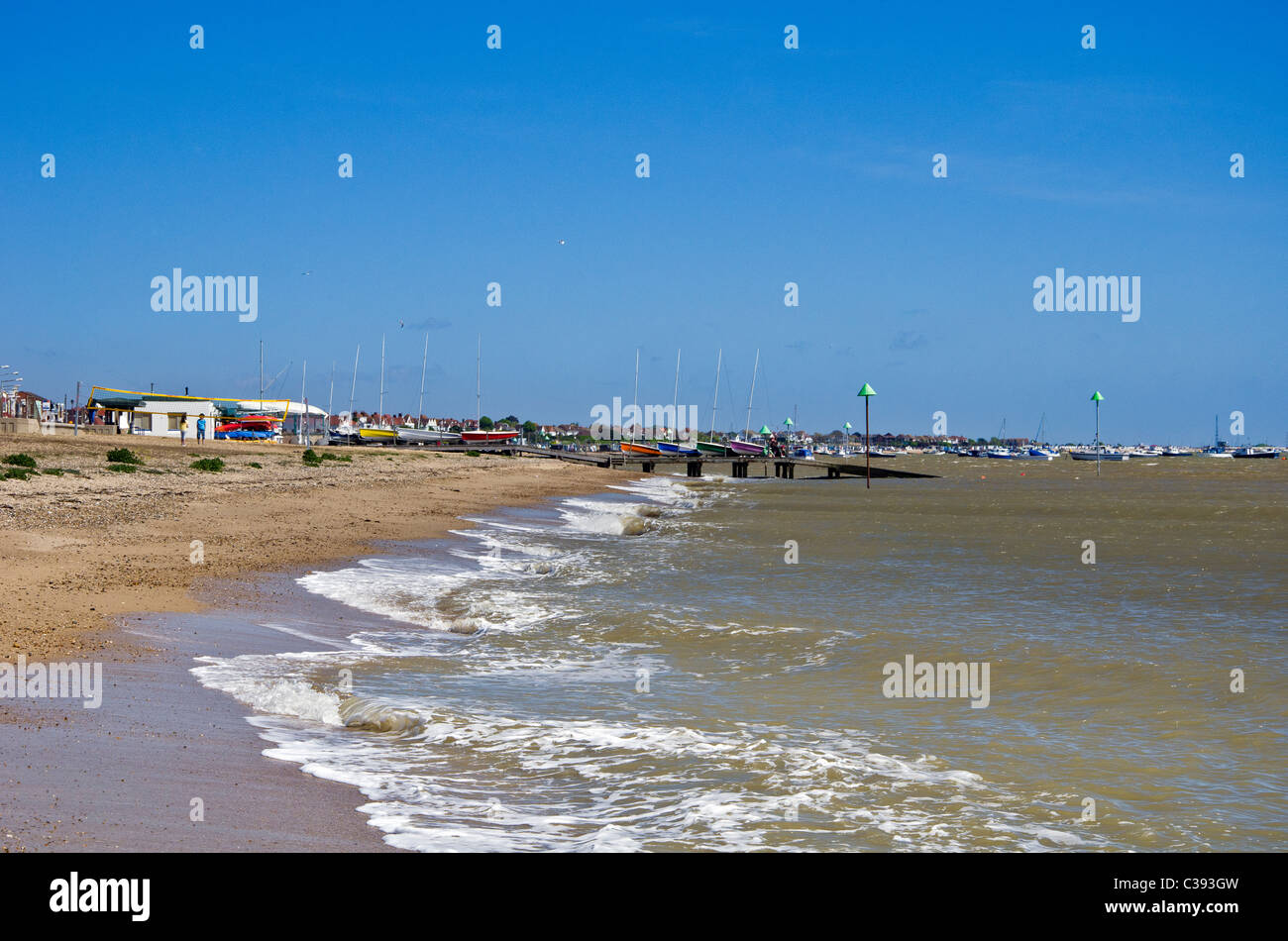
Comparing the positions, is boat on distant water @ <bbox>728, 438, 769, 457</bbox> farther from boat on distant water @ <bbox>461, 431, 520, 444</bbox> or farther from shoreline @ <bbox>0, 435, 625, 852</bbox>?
shoreline @ <bbox>0, 435, 625, 852</bbox>

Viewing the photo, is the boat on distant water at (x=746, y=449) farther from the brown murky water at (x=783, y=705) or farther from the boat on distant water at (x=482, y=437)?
the brown murky water at (x=783, y=705)

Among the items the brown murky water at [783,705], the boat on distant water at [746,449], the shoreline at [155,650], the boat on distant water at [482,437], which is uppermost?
the boat on distant water at [482,437]

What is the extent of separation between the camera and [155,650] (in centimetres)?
1126

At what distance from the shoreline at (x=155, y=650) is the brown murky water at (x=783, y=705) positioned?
531mm

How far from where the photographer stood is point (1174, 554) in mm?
31266

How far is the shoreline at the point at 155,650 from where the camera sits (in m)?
6.39

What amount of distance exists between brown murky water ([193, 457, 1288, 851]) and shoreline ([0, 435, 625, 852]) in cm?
53

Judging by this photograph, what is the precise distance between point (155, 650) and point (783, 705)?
6.70 m

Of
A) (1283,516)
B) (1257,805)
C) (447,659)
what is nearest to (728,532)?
(447,659)

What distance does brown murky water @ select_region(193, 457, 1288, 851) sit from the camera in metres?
7.46

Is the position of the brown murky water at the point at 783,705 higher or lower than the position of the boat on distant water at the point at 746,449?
lower

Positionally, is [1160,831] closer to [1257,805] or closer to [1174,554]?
[1257,805]

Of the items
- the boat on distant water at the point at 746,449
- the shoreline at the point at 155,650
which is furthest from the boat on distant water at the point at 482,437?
the shoreline at the point at 155,650

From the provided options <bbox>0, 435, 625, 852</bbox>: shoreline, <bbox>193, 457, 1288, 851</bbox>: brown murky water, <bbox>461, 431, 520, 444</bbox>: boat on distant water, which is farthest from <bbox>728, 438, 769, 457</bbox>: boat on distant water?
<bbox>193, 457, 1288, 851</bbox>: brown murky water
